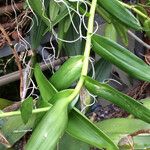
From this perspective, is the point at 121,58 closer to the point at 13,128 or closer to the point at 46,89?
the point at 46,89

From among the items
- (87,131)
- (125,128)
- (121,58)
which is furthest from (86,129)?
(125,128)

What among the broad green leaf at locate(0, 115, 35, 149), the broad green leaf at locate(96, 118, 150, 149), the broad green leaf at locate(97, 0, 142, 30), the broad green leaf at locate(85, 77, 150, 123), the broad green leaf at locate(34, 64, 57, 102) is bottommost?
the broad green leaf at locate(0, 115, 35, 149)

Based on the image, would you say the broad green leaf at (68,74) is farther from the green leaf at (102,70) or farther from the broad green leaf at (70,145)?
the green leaf at (102,70)

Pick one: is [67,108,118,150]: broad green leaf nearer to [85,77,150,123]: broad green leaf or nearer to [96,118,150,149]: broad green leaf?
[85,77,150,123]: broad green leaf

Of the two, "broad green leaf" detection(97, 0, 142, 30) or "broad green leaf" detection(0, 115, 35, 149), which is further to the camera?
"broad green leaf" detection(0, 115, 35, 149)

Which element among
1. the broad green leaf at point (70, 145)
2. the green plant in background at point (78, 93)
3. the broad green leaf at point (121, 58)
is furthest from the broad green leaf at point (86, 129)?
the broad green leaf at point (70, 145)

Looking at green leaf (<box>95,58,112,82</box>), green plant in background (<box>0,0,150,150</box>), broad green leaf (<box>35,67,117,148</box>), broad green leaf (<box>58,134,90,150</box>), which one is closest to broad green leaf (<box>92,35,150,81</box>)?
green plant in background (<box>0,0,150,150</box>)
